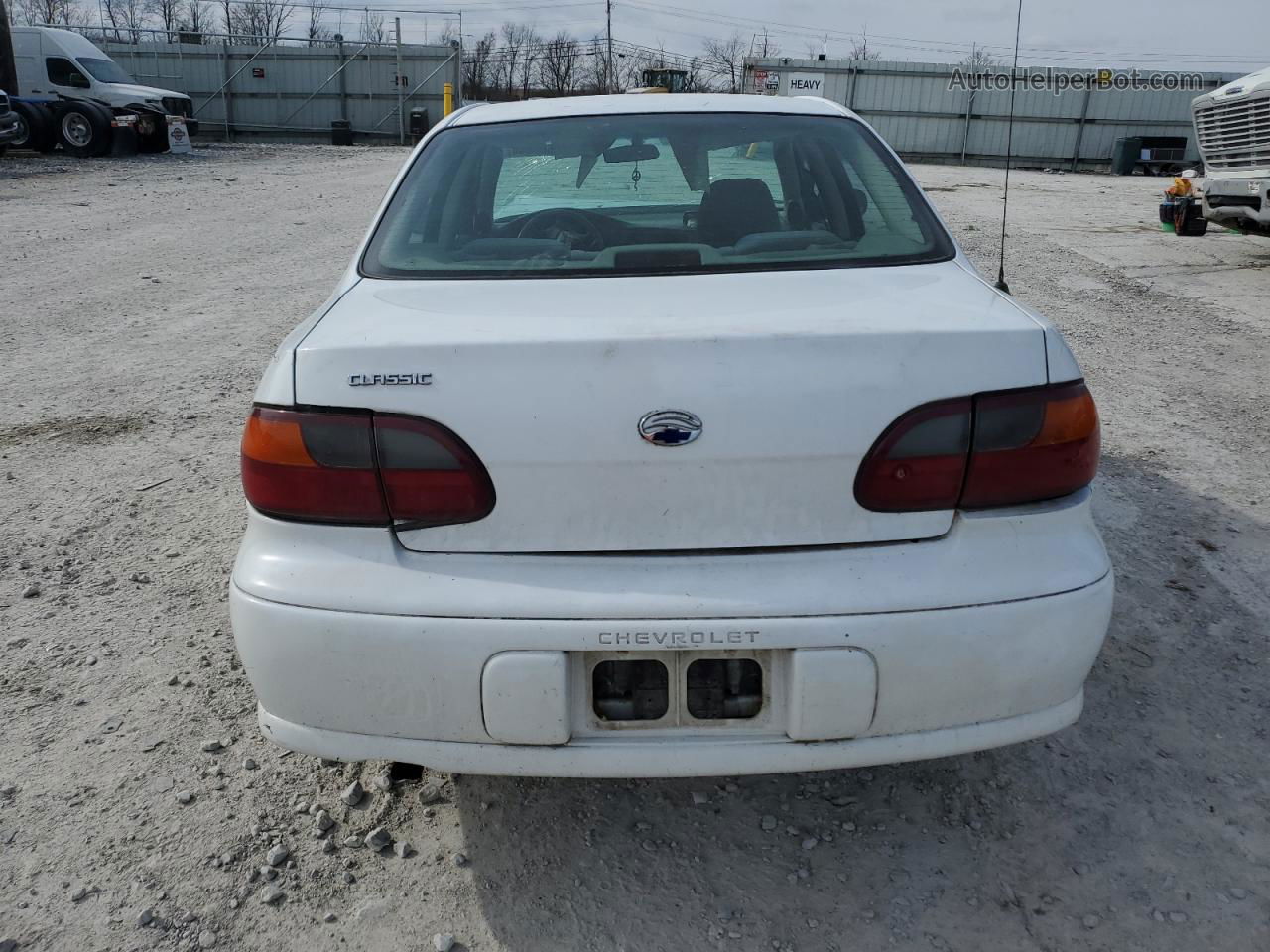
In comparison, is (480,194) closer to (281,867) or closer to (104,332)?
(281,867)

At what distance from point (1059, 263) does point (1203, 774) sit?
8.53 metres

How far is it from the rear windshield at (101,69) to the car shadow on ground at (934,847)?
25987mm

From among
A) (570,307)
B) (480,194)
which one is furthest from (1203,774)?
(480,194)

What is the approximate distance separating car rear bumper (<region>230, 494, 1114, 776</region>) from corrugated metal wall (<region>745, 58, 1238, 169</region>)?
100 feet

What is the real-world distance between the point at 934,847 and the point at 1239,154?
32.0 ft

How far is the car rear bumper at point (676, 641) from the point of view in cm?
174

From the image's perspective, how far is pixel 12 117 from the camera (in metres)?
20.1

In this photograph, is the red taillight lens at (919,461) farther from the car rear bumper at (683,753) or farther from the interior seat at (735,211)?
the interior seat at (735,211)

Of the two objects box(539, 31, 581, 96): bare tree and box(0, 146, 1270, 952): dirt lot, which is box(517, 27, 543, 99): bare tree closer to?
box(539, 31, 581, 96): bare tree

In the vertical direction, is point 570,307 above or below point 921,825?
above

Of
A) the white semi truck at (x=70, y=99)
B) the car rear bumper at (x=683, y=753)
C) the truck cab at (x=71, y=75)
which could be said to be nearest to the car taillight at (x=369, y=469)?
the car rear bumper at (x=683, y=753)

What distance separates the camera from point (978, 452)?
71.4 inches

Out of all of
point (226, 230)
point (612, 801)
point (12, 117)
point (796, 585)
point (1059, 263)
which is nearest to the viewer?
point (796, 585)

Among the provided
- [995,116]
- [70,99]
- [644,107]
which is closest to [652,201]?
[644,107]
